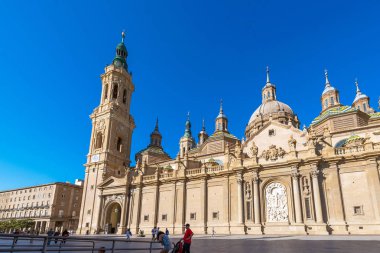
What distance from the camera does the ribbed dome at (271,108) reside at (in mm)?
58000

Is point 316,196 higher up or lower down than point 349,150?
lower down

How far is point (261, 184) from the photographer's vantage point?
1307 inches

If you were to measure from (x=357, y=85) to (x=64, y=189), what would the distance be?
236 feet

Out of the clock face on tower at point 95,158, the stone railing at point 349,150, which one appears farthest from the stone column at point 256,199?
the clock face on tower at point 95,158

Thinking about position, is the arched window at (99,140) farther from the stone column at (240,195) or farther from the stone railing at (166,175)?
the stone column at (240,195)

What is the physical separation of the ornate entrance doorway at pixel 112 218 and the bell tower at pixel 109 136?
1549mm

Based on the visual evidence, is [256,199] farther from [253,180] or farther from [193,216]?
[193,216]

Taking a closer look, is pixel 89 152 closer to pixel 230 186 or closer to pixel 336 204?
pixel 230 186

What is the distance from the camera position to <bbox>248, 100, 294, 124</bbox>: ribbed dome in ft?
190

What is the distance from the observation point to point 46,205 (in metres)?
68.3

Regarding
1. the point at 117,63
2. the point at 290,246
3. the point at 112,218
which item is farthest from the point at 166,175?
the point at 117,63

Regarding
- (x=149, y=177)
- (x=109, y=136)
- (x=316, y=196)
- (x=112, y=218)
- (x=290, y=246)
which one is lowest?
(x=290, y=246)

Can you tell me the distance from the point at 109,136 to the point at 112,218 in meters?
14.3

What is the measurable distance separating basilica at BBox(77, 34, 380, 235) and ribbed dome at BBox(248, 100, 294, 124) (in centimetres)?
99
